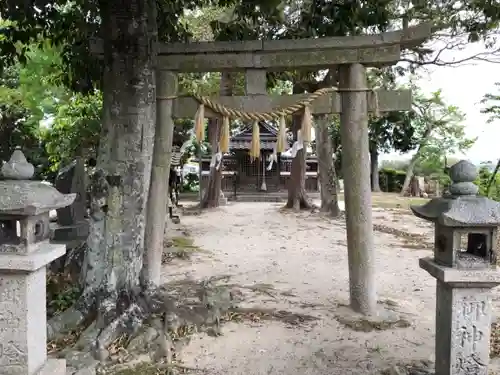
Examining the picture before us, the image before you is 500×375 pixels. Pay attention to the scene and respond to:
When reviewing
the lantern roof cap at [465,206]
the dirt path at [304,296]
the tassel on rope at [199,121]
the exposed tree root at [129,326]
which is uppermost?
the tassel on rope at [199,121]

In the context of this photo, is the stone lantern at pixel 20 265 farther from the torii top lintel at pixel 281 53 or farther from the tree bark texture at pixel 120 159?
the torii top lintel at pixel 281 53

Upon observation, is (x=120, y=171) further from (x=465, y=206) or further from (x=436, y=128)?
(x=436, y=128)

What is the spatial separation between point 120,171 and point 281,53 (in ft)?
7.96

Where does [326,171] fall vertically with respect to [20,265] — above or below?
above

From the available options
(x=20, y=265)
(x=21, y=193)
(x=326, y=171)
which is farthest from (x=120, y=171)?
(x=326, y=171)

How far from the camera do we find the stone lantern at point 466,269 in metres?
3.50

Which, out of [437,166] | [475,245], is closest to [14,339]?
[475,245]

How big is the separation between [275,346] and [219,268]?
12.0ft

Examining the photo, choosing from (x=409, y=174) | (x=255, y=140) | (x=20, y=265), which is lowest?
(x=20, y=265)

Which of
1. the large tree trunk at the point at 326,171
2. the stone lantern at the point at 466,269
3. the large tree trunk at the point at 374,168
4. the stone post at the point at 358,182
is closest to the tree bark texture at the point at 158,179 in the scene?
the stone post at the point at 358,182

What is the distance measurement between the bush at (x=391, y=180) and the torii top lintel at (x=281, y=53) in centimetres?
2609

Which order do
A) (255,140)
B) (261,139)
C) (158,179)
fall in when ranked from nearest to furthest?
1. (255,140)
2. (158,179)
3. (261,139)

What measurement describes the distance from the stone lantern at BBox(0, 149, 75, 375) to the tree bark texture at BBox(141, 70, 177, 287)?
90.2 inches

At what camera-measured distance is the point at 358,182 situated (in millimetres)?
5734
